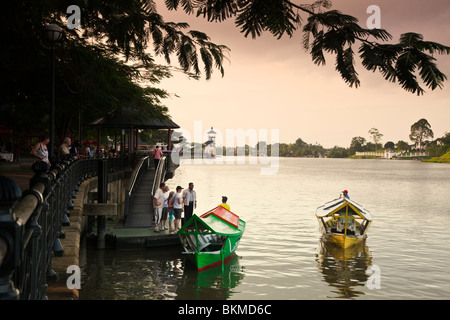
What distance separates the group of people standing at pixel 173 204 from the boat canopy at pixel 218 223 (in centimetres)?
178

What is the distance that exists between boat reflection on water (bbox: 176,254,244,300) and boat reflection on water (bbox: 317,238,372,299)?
14.9 feet

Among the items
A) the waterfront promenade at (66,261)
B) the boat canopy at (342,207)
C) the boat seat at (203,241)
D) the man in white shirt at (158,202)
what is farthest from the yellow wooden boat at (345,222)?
the waterfront promenade at (66,261)

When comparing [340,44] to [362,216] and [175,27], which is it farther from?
[362,216]

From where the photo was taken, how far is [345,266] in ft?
84.5

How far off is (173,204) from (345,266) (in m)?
9.98

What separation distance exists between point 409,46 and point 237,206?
176 feet

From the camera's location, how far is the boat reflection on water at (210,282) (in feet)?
66.5

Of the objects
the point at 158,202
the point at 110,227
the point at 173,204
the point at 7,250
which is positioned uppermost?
the point at 7,250

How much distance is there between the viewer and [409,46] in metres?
3.14

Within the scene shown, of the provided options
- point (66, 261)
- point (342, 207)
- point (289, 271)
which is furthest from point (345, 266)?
point (66, 261)

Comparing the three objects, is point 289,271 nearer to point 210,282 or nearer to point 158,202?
point 210,282

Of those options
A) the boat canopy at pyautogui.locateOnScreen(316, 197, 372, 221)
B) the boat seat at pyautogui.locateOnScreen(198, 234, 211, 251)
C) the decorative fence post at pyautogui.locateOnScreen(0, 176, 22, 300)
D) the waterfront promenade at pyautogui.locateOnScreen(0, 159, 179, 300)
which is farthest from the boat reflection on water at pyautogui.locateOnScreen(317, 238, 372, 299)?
the decorative fence post at pyautogui.locateOnScreen(0, 176, 22, 300)

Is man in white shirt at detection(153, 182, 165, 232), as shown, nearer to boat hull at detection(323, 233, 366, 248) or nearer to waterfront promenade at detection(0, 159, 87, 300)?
waterfront promenade at detection(0, 159, 87, 300)

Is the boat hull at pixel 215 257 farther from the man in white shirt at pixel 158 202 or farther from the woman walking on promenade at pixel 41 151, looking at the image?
the woman walking on promenade at pixel 41 151
